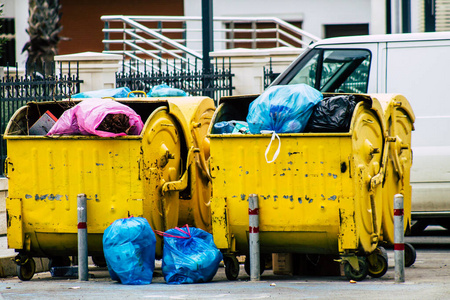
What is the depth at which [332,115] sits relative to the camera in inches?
273

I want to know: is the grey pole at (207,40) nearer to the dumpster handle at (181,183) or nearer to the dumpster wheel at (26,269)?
the dumpster handle at (181,183)

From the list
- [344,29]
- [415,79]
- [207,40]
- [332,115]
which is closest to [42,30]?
[344,29]

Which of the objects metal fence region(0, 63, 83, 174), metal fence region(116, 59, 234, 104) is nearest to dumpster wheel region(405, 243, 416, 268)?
metal fence region(0, 63, 83, 174)

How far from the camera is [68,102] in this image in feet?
25.8

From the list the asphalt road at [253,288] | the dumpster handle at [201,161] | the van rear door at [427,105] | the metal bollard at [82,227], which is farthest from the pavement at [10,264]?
the van rear door at [427,105]

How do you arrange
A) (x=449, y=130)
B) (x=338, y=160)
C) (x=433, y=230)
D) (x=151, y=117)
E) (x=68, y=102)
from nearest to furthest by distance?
(x=338, y=160) < (x=151, y=117) < (x=68, y=102) < (x=449, y=130) < (x=433, y=230)

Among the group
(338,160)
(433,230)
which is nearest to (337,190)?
(338,160)

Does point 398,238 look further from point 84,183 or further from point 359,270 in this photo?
point 84,183

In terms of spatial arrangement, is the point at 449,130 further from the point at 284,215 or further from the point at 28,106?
the point at 28,106

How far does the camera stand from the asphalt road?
21.2 ft

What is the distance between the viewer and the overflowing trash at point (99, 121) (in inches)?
281

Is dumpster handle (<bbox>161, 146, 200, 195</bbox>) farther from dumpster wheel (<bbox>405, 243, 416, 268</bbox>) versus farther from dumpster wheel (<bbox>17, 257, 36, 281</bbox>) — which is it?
dumpster wheel (<bbox>405, 243, 416, 268</bbox>)

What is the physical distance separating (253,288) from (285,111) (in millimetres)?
1420

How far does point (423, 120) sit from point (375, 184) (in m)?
2.32
